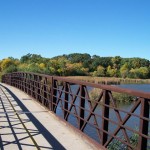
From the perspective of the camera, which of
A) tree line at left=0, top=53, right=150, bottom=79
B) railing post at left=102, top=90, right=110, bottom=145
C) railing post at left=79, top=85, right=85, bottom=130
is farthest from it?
tree line at left=0, top=53, right=150, bottom=79

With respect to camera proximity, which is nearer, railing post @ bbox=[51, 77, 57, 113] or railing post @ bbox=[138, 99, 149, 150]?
railing post @ bbox=[138, 99, 149, 150]

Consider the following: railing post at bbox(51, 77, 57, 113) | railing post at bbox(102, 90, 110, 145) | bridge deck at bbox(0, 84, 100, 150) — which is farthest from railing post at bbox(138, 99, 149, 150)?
railing post at bbox(51, 77, 57, 113)

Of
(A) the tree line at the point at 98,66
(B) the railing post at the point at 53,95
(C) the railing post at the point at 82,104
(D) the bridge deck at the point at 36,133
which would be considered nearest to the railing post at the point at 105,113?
(D) the bridge deck at the point at 36,133

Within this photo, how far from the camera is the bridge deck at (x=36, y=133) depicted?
20.4 feet

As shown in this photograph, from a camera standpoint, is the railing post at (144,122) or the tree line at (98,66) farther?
the tree line at (98,66)

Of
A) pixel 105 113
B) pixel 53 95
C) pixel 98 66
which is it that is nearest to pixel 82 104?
pixel 105 113

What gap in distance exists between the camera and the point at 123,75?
118250 mm

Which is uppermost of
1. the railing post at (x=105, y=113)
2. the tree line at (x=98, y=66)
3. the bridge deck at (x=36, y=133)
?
the tree line at (x=98, y=66)

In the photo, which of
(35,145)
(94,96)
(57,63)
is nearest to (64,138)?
(35,145)

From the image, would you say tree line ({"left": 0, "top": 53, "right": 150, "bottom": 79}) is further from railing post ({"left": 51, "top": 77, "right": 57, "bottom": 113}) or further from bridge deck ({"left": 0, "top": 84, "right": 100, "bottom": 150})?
bridge deck ({"left": 0, "top": 84, "right": 100, "bottom": 150})

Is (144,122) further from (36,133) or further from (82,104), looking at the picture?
(36,133)

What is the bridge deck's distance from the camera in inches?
245

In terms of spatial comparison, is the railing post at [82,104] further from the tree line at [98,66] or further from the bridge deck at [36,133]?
the tree line at [98,66]

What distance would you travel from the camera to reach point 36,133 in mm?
7281
